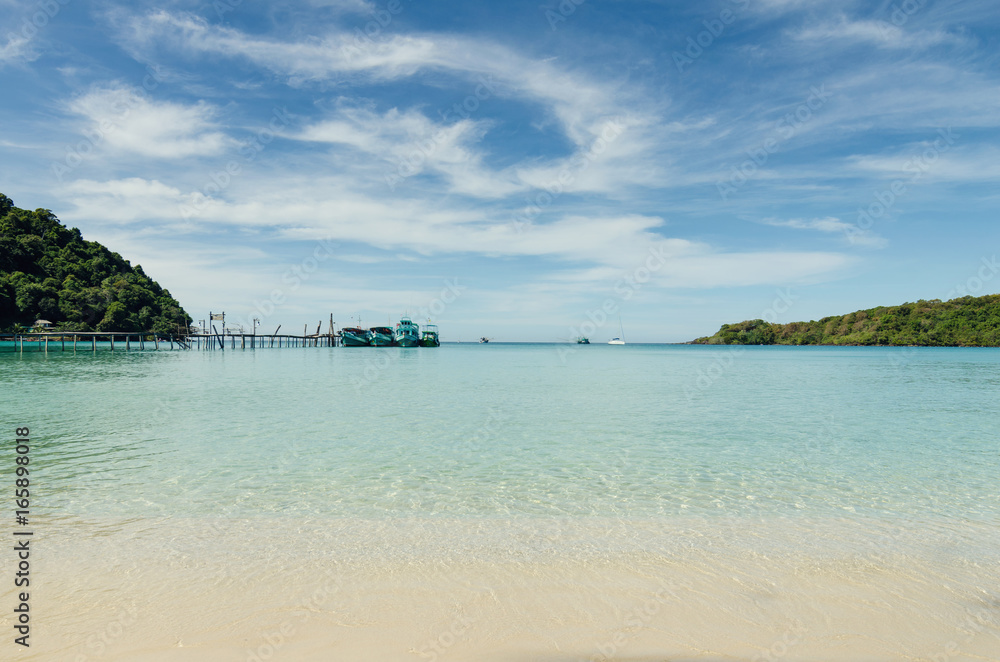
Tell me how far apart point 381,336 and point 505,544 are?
113015 millimetres

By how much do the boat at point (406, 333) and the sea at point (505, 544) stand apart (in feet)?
336

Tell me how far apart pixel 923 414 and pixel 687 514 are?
16033 millimetres

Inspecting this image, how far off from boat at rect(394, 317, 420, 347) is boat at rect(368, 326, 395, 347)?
5.30 feet

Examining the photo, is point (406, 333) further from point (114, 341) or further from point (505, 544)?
point (505, 544)

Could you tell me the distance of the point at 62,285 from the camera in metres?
102

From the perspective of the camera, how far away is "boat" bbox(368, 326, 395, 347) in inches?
4518

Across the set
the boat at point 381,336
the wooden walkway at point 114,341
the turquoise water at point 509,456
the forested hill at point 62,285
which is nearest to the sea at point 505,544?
the turquoise water at point 509,456

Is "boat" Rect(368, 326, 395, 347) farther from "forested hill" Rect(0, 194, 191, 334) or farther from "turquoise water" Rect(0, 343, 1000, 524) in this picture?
"turquoise water" Rect(0, 343, 1000, 524)

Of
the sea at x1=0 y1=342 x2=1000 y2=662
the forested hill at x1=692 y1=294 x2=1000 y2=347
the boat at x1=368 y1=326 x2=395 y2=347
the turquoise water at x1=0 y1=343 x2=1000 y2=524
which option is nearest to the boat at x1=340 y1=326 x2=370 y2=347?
the boat at x1=368 y1=326 x2=395 y2=347

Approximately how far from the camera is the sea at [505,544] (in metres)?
3.84

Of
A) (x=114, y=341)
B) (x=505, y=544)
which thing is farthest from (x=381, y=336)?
(x=505, y=544)

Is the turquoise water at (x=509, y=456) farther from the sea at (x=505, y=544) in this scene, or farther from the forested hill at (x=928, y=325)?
the forested hill at (x=928, y=325)

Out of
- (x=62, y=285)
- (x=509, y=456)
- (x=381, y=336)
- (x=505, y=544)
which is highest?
(x=62, y=285)

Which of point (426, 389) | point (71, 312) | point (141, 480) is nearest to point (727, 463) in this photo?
point (141, 480)
